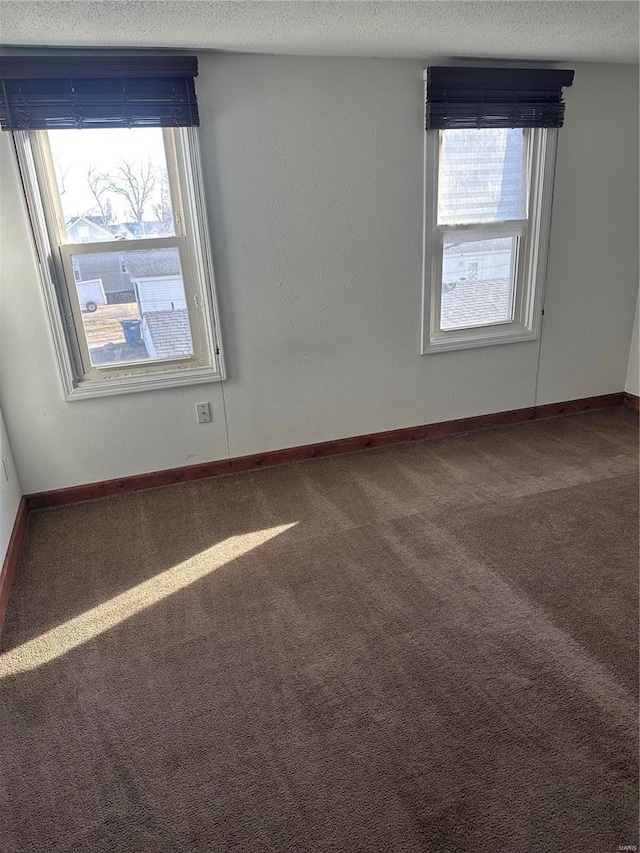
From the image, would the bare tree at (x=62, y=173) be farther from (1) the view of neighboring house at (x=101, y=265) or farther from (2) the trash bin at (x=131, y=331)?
(2) the trash bin at (x=131, y=331)

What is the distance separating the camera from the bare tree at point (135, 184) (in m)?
2.77

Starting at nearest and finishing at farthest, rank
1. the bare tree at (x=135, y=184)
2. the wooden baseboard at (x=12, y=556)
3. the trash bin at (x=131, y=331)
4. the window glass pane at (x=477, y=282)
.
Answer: the wooden baseboard at (x=12, y=556), the bare tree at (x=135, y=184), the trash bin at (x=131, y=331), the window glass pane at (x=477, y=282)

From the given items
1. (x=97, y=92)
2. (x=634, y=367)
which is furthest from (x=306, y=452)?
(x=634, y=367)

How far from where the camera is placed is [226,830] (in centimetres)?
146

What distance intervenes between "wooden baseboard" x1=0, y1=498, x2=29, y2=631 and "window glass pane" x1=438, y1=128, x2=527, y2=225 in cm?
283

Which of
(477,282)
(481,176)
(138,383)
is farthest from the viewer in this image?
(477,282)

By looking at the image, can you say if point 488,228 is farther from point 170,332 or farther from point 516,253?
point 170,332

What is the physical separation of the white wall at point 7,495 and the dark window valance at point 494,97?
9.11 feet

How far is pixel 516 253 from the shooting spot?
3.57m

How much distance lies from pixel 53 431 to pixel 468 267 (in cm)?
260

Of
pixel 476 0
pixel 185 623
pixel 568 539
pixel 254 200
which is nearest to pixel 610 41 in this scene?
pixel 476 0

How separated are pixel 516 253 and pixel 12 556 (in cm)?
329

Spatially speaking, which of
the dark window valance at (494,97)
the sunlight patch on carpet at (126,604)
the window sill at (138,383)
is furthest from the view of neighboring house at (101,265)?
the dark window valance at (494,97)

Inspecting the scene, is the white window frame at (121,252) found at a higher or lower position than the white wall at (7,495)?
higher
